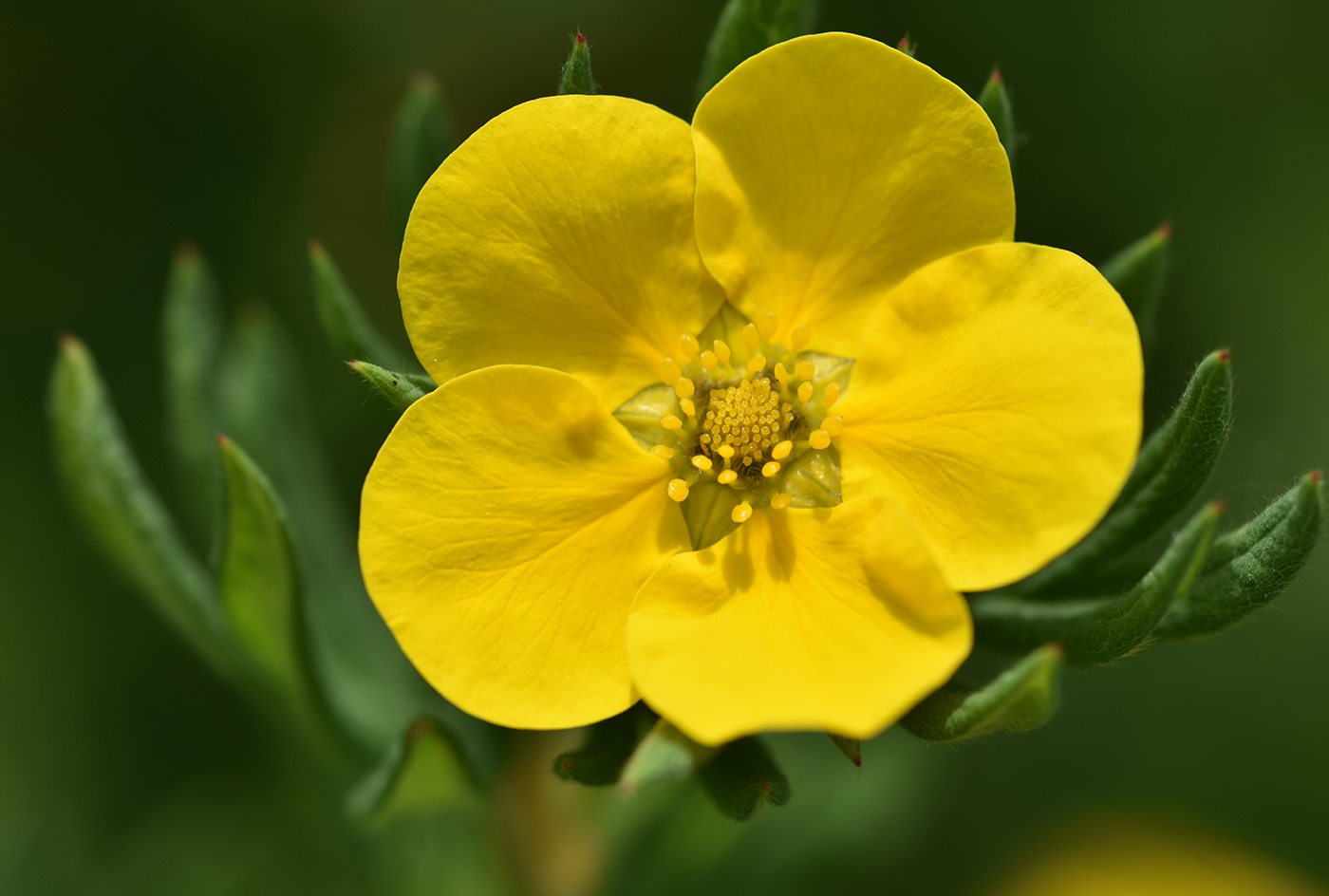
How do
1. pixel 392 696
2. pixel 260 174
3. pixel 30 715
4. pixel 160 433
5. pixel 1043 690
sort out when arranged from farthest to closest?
pixel 260 174, pixel 160 433, pixel 30 715, pixel 392 696, pixel 1043 690

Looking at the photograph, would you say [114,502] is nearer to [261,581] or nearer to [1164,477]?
[261,581]

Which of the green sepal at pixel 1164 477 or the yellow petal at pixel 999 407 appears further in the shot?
the green sepal at pixel 1164 477

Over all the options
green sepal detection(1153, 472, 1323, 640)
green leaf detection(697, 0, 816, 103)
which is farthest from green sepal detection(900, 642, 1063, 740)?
green leaf detection(697, 0, 816, 103)

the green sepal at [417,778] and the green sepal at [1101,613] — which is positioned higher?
the green sepal at [1101,613]

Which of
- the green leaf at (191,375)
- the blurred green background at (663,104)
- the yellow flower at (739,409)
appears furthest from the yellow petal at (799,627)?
Result: the blurred green background at (663,104)

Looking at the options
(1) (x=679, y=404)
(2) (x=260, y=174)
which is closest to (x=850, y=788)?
(1) (x=679, y=404)

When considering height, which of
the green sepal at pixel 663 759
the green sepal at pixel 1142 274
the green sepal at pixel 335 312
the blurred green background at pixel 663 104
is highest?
the green sepal at pixel 335 312

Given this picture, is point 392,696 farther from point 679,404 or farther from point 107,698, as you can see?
point 107,698

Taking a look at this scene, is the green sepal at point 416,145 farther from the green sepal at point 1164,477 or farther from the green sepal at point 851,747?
the green sepal at point 1164,477
